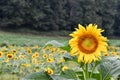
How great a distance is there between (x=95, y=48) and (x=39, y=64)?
4164 millimetres

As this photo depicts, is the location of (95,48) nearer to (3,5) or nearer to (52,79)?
(52,79)

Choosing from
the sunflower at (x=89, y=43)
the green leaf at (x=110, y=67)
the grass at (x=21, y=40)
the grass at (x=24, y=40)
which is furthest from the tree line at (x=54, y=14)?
the sunflower at (x=89, y=43)

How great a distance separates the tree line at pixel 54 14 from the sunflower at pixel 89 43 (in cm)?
3572

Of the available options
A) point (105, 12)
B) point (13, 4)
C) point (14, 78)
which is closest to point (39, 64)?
point (14, 78)

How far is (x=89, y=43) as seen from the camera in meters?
2.39

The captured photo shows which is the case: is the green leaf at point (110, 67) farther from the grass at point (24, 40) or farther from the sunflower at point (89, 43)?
the grass at point (24, 40)

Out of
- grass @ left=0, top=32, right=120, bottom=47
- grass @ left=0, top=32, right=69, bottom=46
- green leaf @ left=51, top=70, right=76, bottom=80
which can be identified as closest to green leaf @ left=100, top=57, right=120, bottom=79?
green leaf @ left=51, top=70, right=76, bottom=80

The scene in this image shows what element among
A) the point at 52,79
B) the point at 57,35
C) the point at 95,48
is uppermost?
the point at 95,48

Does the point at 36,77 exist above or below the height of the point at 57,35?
above

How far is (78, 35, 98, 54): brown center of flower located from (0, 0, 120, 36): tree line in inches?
1407

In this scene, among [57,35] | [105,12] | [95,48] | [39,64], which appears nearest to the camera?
[95,48]

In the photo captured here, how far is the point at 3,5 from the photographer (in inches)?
1515

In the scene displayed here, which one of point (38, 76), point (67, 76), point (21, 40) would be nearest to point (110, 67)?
point (67, 76)

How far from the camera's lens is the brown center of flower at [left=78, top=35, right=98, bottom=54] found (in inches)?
94.6
